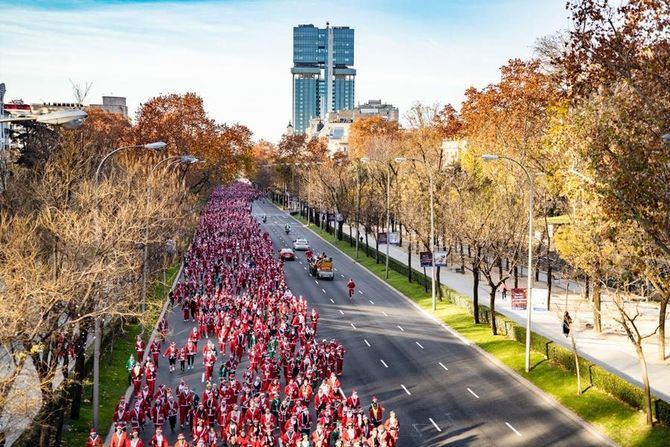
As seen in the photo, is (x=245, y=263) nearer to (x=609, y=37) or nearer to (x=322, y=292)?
(x=322, y=292)

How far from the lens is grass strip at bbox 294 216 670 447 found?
21.9 m

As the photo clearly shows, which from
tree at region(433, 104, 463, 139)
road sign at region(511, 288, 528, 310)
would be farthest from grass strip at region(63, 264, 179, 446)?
tree at region(433, 104, 463, 139)

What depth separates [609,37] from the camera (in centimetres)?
1569

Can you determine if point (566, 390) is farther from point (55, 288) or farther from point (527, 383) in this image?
point (55, 288)

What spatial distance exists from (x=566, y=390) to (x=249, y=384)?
11458 mm

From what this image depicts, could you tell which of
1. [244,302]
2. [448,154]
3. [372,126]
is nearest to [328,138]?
[372,126]

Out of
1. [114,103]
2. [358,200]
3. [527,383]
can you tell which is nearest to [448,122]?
[358,200]

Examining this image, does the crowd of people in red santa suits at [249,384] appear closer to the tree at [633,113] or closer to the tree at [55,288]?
the tree at [55,288]

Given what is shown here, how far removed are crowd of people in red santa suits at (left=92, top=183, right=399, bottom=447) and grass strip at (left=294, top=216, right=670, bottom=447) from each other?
6923mm

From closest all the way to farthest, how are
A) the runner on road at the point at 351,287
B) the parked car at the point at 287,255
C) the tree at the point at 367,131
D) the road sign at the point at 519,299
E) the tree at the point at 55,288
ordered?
the tree at the point at 55,288, the road sign at the point at 519,299, the runner on road at the point at 351,287, the parked car at the point at 287,255, the tree at the point at 367,131

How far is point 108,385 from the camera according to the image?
25.8 meters

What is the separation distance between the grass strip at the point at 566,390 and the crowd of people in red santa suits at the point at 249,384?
6923 millimetres

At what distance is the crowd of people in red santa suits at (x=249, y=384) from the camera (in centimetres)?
1989

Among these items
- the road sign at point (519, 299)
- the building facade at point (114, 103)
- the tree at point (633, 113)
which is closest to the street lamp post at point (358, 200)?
the road sign at point (519, 299)
